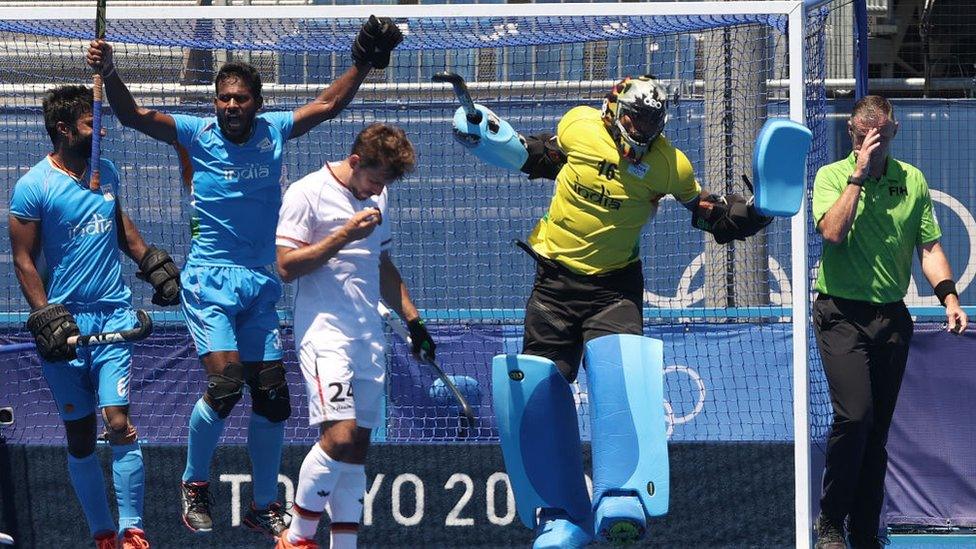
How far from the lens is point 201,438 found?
6.55 m

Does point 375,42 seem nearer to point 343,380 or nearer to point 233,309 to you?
point 233,309

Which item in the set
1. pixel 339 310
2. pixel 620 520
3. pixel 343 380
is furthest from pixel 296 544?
pixel 620 520

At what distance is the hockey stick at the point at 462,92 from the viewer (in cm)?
591

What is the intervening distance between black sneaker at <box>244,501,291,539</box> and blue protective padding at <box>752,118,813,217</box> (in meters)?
2.56

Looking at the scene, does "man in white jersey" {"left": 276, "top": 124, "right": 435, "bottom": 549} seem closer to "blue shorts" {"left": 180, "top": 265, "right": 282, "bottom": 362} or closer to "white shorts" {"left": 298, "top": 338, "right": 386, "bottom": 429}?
"white shorts" {"left": 298, "top": 338, "right": 386, "bottom": 429}

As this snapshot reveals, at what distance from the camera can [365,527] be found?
782 cm

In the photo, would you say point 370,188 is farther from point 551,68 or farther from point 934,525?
point 934,525

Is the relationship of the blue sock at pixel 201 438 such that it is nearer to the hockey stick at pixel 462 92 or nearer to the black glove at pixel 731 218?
the hockey stick at pixel 462 92

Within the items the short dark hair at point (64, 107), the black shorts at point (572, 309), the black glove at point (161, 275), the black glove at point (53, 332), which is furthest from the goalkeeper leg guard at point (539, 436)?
the short dark hair at point (64, 107)

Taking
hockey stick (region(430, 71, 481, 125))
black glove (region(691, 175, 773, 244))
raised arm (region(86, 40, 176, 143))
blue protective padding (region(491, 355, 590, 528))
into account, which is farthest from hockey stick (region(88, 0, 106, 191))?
black glove (region(691, 175, 773, 244))

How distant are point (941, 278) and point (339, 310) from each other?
2.93m

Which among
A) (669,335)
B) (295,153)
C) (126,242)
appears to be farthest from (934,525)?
(126,242)

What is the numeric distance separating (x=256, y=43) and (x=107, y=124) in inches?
55.1

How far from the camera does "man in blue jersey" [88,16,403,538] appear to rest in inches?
253
